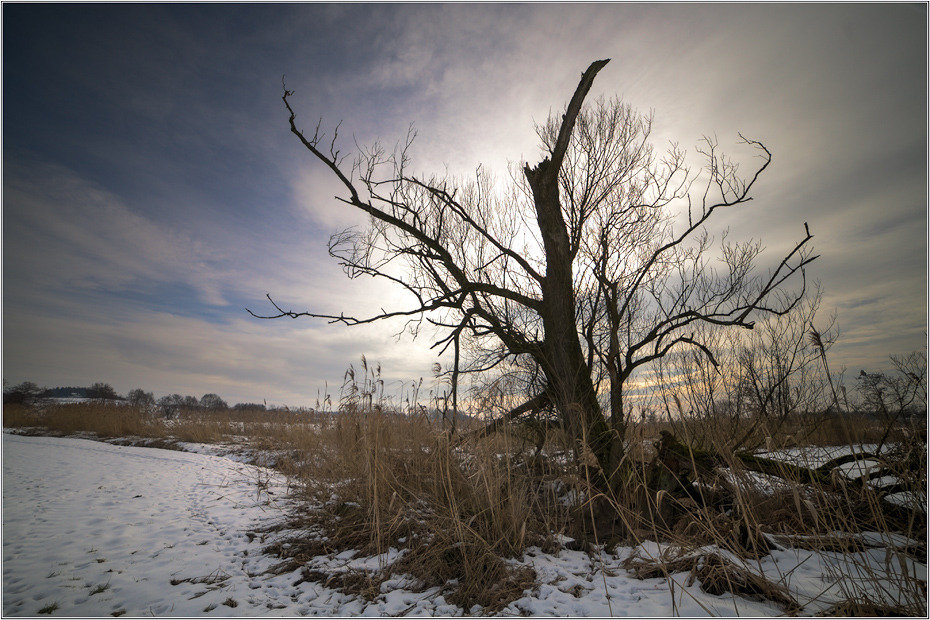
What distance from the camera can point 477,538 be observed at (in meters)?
3.20

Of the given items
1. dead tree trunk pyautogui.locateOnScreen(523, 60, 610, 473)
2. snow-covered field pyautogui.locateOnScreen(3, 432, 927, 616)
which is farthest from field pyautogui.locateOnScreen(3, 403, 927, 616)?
dead tree trunk pyautogui.locateOnScreen(523, 60, 610, 473)

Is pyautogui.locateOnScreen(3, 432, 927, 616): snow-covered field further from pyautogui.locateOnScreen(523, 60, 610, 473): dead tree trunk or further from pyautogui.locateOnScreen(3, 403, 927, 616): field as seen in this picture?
pyautogui.locateOnScreen(523, 60, 610, 473): dead tree trunk

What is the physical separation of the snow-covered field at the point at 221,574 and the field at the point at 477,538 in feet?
0.05

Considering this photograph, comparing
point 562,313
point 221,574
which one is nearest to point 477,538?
point 221,574

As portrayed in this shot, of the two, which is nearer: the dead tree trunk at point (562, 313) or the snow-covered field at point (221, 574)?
the snow-covered field at point (221, 574)

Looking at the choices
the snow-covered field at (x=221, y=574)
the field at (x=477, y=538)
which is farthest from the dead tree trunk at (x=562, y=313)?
the snow-covered field at (x=221, y=574)

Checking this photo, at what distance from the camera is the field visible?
97.0 inches

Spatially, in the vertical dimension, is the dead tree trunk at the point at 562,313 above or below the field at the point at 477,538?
above

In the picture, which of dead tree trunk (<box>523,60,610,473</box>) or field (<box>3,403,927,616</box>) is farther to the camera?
dead tree trunk (<box>523,60,610,473</box>)

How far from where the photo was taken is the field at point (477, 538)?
246 cm

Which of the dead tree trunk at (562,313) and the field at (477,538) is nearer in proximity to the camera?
the field at (477,538)

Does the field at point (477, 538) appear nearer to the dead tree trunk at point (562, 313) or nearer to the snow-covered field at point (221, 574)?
the snow-covered field at point (221, 574)

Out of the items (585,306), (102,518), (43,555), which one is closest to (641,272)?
(585,306)

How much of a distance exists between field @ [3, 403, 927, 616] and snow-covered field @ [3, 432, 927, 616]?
2cm
